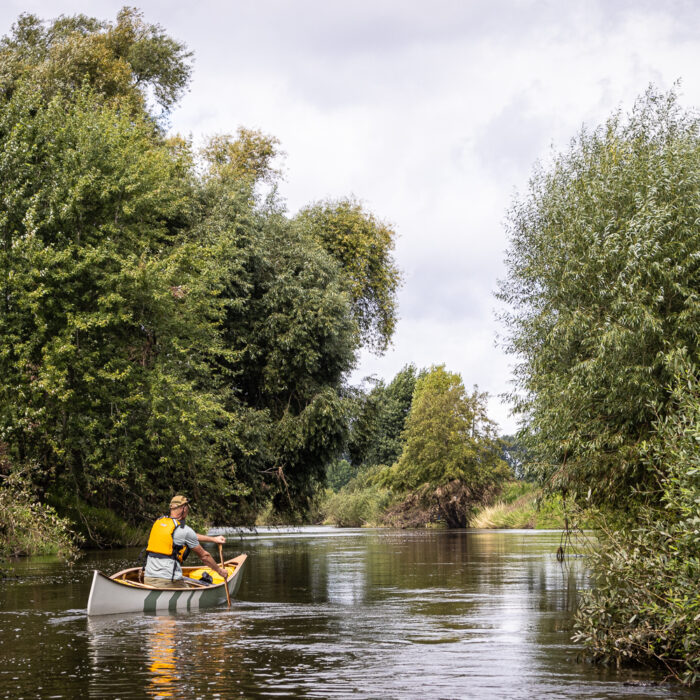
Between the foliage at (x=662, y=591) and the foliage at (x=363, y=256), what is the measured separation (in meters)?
34.7

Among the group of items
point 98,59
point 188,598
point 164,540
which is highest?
point 98,59

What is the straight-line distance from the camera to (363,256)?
157 feet

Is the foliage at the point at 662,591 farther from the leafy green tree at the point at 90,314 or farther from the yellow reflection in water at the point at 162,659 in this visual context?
the leafy green tree at the point at 90,314

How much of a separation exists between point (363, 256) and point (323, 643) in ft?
117

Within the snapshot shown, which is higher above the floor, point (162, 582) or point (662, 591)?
point (662, 591)

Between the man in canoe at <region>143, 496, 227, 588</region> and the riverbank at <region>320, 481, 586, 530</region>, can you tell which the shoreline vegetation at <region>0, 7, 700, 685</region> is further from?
the riverbank at <region>320, 481, 586, 530</region>

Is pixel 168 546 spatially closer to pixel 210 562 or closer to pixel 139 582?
pixel 139 582

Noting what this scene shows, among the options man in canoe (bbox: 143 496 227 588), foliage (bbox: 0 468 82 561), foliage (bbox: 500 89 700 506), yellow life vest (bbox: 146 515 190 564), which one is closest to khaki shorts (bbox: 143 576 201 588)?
man in canoe (bbox: 143 496 227 588)

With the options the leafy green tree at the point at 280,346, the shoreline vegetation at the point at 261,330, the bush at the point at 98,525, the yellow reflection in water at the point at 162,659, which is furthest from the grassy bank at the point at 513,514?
the yellow reflection in water at the point at 162,659

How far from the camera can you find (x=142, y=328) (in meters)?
30.4

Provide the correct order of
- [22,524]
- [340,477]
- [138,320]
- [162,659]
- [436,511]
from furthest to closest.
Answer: [340,477] < [436,511] < [138,320] < [22,524] < [162,659]

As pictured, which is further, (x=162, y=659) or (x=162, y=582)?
(x=162, y=582)

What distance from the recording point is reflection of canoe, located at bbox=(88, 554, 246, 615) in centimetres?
1534

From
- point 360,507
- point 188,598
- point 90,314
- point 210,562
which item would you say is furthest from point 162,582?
point 360,507
